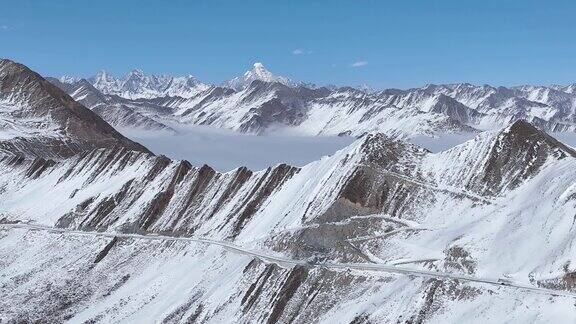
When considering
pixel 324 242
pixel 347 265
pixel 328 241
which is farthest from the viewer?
pixel 324 242

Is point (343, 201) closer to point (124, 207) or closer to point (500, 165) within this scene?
point (500, 165)

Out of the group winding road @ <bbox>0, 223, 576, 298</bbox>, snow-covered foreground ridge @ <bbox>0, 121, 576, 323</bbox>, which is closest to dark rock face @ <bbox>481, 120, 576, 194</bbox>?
snow-covered foreground ridge @ <bbox>0, 121, 576, 323</bbox>

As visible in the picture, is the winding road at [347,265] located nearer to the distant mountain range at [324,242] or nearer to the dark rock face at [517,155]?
the distant mountain range at [324,242]

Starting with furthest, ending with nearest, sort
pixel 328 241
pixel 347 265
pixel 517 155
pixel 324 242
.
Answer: pixel 517 155 < pixel 324 242 < pixel 328 241 < pixel 347 265

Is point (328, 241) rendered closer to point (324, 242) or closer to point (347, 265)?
point (324, 242)

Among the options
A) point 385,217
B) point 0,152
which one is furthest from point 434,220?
point 0,152

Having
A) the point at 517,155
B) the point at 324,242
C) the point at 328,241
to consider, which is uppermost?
the point at 517,155

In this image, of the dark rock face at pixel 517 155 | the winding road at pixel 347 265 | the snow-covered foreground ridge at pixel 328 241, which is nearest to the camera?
the winding road at pixel 347 265

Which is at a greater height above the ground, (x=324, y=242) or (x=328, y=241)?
(x=328, y=241)

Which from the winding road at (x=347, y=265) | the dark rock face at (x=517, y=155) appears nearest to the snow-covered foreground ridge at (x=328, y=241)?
the dark rock face at (x=517, y=155)

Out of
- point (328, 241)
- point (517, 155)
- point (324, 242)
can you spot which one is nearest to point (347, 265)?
point (328, 241)
